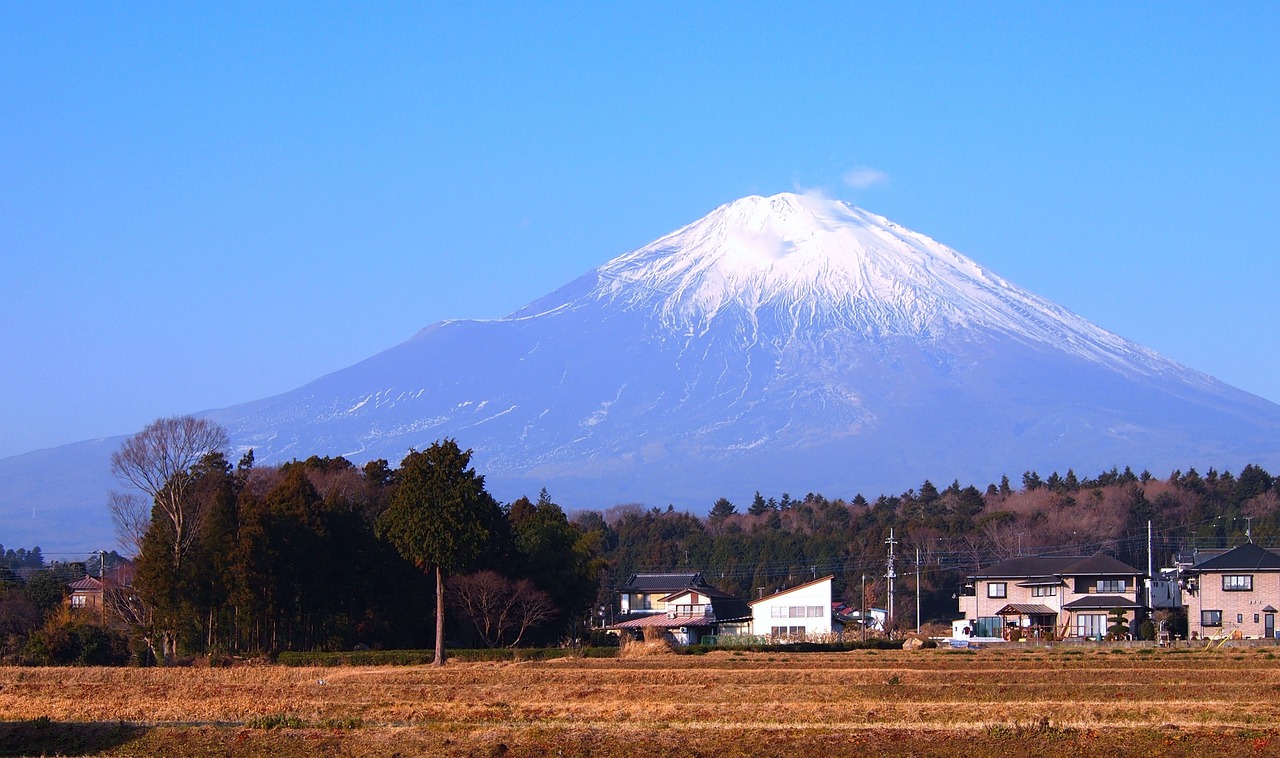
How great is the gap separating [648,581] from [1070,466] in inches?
3928

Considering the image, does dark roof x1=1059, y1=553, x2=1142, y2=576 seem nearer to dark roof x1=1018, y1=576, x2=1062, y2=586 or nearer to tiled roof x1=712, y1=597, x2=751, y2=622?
dark roof x1=1018, y1=576, x2=1062, y2=586

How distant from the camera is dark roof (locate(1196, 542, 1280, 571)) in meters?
56.9

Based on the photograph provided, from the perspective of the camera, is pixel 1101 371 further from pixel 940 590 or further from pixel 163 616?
pixel 163 616

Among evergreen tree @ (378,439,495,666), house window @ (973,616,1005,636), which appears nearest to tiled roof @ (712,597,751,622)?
house window @ (973,616,1005,636)

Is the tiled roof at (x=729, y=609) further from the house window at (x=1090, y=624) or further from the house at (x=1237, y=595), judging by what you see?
the house at (x=1237, y=595)

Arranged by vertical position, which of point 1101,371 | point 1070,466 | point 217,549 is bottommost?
point 217,549

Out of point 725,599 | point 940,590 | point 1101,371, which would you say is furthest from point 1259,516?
point 1101,371

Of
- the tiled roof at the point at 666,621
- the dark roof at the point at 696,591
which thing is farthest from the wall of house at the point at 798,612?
the dark roof at the point at 696,591

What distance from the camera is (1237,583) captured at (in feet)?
188

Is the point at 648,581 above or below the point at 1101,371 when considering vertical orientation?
below

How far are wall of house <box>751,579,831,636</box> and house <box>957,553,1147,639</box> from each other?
6.61 metres

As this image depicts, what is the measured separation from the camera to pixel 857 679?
29031 mm

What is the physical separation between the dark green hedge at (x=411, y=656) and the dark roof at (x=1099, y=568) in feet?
92.9

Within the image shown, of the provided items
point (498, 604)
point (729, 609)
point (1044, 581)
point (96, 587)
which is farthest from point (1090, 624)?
point (96, 587)
